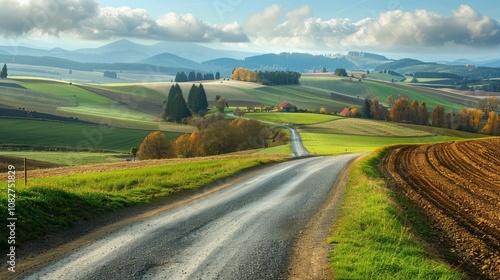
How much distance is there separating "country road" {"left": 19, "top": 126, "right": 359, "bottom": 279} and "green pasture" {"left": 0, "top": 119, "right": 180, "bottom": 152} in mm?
76864

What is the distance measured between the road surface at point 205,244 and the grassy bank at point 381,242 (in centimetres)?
161

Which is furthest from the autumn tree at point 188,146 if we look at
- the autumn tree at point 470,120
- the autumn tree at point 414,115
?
the autumn tree at point 414,115

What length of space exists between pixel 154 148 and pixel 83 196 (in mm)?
64322

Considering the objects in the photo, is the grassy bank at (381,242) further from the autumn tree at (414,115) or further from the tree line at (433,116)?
the autumn tree at (414,115)

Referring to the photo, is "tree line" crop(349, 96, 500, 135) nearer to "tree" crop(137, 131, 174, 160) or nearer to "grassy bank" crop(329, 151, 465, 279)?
"tree" crop(137, 131, 174, 160)

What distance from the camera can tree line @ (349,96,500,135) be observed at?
133712 millimetres

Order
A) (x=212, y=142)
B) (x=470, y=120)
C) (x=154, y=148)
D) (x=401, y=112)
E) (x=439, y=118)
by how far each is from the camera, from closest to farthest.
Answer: (x=212, y=142)
(x=154, y=148)
(x=470, y=120)
(x=439, y=118)
(x=401, y=112)

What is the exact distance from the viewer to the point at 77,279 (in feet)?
34.0

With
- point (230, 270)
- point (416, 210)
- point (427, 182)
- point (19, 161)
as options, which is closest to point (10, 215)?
point (230, 270)

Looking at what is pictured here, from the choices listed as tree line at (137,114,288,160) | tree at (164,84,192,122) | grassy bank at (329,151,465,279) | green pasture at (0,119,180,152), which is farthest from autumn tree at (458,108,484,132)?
grassy bank at (329,151,465,279)

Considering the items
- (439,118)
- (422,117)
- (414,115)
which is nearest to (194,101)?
(414,115)

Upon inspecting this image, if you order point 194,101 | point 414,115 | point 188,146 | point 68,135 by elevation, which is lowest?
point 188,146

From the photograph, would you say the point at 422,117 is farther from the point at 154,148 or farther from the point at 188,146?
the point at 154,148

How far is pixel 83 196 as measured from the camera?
740 inches
